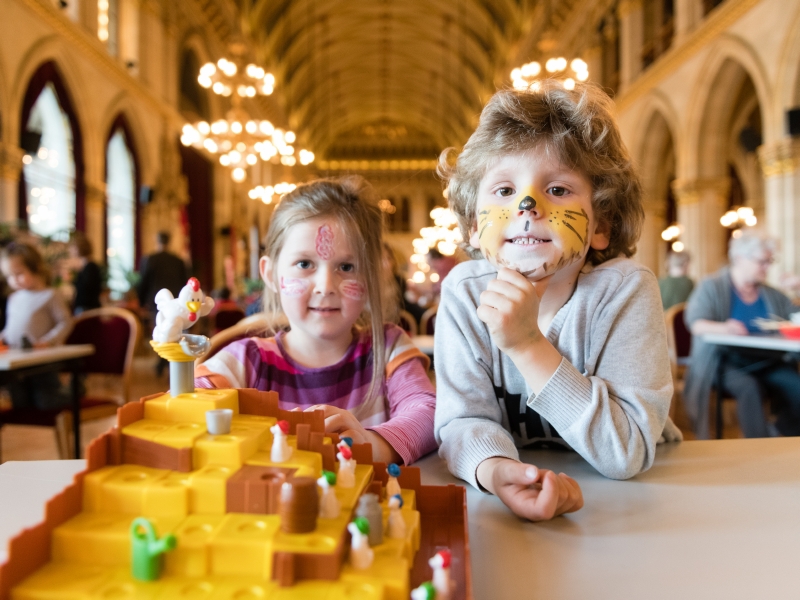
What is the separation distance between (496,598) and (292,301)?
2.79 ft

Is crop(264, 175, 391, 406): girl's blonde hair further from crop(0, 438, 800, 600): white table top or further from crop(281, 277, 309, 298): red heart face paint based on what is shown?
crop(0, 438, 800, 600): white table top

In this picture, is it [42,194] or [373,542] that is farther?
[42,194]

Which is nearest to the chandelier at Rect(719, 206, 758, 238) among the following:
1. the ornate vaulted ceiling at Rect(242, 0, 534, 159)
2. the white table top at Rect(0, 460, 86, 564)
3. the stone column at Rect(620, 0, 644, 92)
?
the stone column at Rect(620, 0, 644, 92)

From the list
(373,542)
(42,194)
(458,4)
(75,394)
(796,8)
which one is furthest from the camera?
(458,4)

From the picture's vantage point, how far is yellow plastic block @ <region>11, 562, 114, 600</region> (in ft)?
1.54

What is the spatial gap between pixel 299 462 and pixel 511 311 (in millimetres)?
402

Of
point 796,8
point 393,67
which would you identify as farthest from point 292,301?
point 393,67

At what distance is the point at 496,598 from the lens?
24.2 inches

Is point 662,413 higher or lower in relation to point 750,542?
higher

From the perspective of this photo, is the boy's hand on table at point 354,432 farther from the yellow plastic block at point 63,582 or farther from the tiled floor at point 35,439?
the tiled floor at point 35,439

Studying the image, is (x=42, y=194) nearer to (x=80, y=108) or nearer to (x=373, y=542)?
(x=80, y=108)

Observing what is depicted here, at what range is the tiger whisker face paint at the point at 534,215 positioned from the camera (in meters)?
0.94

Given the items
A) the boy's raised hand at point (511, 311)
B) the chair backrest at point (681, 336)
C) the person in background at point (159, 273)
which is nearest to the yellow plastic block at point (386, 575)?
the boy's raised hand at point (511, 311)

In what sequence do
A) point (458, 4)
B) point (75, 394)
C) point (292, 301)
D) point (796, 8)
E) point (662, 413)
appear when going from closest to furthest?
point (662, 413) → point (292, 301) → point (75, 394) → point (796, 8) → point (458, 4)
